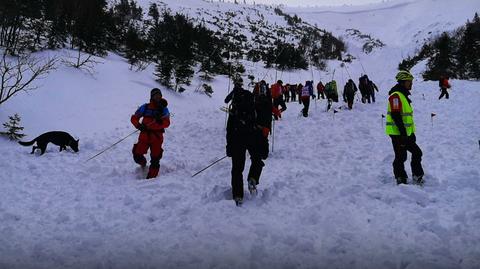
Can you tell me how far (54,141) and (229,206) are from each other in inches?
204

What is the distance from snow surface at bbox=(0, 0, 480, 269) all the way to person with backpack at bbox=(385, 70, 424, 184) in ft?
0.93

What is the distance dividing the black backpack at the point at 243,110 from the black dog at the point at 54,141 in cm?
480

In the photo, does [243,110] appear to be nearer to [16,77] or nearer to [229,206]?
[229,206]

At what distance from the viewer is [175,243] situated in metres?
3.80

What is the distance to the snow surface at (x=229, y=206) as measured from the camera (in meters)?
3.49

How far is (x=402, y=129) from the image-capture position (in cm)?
538

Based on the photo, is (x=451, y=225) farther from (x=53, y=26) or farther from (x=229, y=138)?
(x=53, y=26)

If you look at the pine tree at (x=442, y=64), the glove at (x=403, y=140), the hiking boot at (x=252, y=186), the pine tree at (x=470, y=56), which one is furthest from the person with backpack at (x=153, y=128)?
the pine tree at (x=442, y=64)

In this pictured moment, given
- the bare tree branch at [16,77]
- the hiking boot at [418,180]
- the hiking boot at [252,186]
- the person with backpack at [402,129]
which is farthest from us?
the bare tree branch at [16,77]

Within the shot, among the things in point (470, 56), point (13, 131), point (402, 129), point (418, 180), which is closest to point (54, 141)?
point (13, 131)

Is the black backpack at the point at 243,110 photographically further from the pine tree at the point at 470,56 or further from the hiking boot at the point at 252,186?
the pine tree at the point at 470,56

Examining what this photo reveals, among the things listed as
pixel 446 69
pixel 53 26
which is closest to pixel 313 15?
pixel 446 69

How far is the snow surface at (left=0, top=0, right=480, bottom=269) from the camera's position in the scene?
11.4 ft

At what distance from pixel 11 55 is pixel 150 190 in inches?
423
